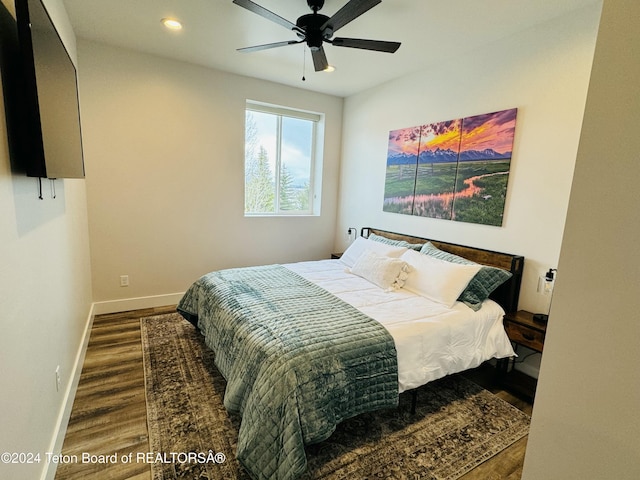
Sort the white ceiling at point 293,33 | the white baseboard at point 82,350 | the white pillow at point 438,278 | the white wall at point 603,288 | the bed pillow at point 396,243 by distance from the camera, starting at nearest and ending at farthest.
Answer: the white wall at point 603,288 → the white baseboard at point 82,350 → the white ceiling at point 293,33 → the white pillow at point 438,278 → the bed pillow at point 396,243

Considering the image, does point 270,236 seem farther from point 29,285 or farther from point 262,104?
point 29,285

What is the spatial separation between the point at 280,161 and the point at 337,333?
3081 mm

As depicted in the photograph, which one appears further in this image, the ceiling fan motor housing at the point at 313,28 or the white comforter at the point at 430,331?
the ceiling fan motor housing at the point at 313,28

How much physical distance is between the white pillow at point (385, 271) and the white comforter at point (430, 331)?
3.5 inches

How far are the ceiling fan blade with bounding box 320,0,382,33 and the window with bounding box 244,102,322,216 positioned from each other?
7.15ft

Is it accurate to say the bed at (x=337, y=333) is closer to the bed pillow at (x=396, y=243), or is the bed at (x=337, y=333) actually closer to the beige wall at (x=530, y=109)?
the bed pillow at (x=396, y=243)

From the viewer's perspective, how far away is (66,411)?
1.88 meters

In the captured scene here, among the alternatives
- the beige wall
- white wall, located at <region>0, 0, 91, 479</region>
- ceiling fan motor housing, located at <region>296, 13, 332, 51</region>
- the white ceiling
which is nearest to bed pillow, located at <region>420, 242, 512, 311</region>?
the beige wall

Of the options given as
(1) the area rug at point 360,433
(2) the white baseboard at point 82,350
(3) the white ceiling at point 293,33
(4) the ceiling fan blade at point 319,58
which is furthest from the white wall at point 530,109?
(2) the white baseboard at point 82,350

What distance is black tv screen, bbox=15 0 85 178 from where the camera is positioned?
115 cm

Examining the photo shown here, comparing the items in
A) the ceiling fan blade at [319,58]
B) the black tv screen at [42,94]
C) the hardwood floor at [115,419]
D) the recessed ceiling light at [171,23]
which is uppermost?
the recessed ceiling light at [171,23]

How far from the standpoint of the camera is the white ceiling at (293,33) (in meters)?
2.25

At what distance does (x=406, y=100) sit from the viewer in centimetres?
355

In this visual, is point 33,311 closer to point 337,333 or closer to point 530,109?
point 337,333
